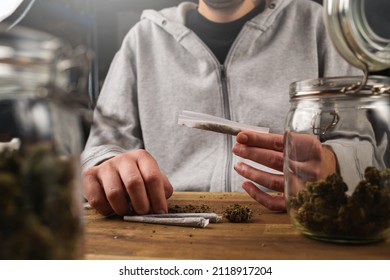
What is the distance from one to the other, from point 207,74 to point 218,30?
0.10 meters

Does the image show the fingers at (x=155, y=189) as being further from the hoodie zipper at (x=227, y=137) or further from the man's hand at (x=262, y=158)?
the hoodie zipper at (x=227, y=137)

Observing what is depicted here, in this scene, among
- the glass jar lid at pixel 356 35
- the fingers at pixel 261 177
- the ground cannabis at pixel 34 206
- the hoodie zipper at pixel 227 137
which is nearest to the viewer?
the ground cannabis at pixel 34 206

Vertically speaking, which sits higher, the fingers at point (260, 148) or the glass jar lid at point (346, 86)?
the glass jar lid at point (346, 86)

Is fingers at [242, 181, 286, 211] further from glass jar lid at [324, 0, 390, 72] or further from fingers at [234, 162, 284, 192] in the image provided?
glass jar lid at [324, 0, 390, 72]

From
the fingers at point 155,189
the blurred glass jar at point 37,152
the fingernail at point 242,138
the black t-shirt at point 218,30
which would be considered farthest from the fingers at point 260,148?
the black t-shirt at point 218,30

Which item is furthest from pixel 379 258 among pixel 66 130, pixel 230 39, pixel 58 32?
pixel 58 32

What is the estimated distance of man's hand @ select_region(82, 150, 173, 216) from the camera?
56cm

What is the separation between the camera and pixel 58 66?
320mm

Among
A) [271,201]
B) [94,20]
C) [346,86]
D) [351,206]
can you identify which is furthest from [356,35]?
[94,20]

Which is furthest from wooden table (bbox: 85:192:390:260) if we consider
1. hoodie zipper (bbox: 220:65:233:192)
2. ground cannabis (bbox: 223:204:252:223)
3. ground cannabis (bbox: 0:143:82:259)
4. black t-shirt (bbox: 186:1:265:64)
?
black t-shirt (bbox: 186:1:265:64)

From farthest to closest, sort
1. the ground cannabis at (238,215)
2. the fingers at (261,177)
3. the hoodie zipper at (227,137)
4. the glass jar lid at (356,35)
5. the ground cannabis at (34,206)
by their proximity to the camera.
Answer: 1. the hoodie zipper at (227,137)
2. the fingers at (261,177)
3. the ground cannabis at (238,215)
4. the glass jar lid at (356,35)
5. the ground cannabis at (34,206)

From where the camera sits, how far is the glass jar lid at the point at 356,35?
1.37 feet

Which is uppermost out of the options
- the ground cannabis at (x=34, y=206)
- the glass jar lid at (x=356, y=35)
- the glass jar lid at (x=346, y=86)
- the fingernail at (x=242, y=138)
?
the glass jar lid at (x=356, y=35)

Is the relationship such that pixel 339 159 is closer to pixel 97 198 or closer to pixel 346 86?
pixel 346 86
